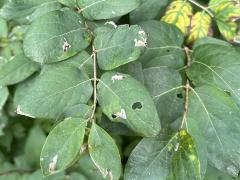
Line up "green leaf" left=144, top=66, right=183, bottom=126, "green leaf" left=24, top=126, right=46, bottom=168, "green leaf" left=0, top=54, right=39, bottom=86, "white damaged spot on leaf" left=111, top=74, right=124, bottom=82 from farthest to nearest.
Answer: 1. "green leaf" left=24, top=126, right=46, bottom=168
2. "green leaf" left=0, top=54, right=39, bottom=86
3. "green leaf" left=144, top=66, right=183, bottom=126
4. "white damaged spot on leaf" left=111, top=74, right=124, bottom=82

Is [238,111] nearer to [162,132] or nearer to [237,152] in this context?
[237,152]

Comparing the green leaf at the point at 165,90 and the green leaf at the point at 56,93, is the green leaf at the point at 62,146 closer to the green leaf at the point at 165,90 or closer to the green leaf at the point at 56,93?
the green leaf at the point at 56,93

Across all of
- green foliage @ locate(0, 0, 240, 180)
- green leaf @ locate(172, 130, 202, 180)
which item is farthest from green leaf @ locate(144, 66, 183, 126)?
green leaf @ locate(172, 130, 202, 180)

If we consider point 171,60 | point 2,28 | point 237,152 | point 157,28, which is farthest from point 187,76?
point 2,28

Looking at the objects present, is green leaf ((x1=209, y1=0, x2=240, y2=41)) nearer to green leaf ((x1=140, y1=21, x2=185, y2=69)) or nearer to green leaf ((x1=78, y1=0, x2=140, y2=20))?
green leaf ((x1=140, y1=21, x2=185, y2=69))

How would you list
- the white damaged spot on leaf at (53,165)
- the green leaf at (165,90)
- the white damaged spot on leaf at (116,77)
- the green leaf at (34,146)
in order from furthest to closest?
the green leaf at (34,146)
the green leaf at (165,90)
the white damaged spot on leaf at (116,77)
the white damaged spot on leaf at (53,165)

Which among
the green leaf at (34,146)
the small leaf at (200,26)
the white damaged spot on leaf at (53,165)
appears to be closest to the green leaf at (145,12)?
the small leaf at (200,26)
